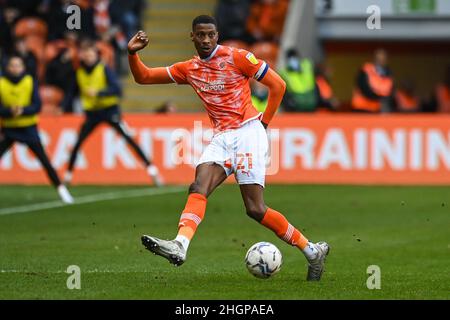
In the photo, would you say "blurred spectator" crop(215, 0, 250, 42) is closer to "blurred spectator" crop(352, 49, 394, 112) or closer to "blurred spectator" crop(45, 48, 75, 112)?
"blurred spectator" crop(352, 49, 394, 112)

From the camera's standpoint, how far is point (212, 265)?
475 inches

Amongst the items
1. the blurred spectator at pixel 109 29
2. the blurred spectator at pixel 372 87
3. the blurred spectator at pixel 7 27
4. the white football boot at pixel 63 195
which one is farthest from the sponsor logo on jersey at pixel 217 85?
the blurred spectator at pixel 7 27

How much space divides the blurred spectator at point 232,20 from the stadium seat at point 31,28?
392cm

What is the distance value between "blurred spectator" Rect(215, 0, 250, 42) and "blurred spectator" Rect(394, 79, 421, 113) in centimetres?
366

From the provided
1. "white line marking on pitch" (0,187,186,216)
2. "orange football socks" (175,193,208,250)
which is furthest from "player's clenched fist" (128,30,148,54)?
"white line marking on pitch" (0,187,186,216)

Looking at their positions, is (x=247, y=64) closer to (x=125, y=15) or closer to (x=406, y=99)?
(x=125, y=15)

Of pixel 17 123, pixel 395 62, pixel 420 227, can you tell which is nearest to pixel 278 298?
pixel 420 227

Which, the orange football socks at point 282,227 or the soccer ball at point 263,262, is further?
the orange football socks at point 282,227

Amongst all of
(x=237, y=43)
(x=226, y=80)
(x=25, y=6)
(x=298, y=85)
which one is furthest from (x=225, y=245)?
(x=25, y=6)

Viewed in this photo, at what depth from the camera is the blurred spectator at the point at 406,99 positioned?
27.8 meters

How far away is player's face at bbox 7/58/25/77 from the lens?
1906 cm

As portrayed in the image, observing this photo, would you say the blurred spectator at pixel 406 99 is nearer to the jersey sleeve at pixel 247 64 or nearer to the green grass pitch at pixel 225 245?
the green grass pitch at pixel 225 245

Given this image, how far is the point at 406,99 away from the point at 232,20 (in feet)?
14.3

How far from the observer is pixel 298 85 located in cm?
2509
